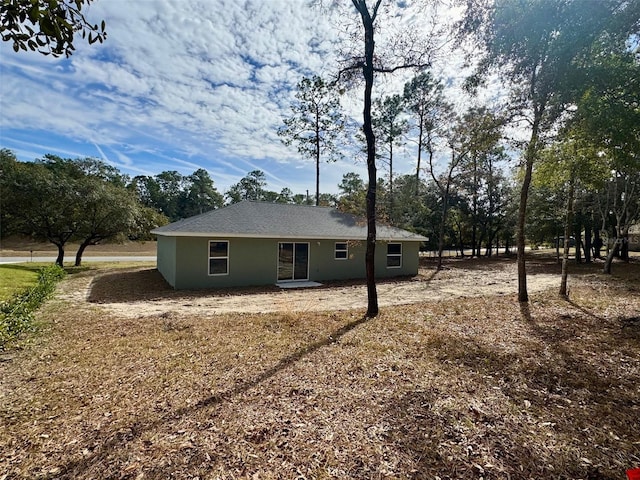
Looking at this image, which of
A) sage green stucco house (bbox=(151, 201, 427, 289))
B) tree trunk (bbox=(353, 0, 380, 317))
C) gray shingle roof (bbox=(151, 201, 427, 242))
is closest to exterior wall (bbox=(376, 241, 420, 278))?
sage green stucco house (bbox=(151, 201, 427, 289))

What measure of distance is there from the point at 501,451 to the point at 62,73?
29.6ft

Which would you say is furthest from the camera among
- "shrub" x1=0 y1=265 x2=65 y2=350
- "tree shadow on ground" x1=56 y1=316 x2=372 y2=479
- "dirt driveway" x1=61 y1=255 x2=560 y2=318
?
"dirt driveway" x1=61 y1=255 x2=560 y2=318

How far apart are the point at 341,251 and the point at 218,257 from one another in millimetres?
5212

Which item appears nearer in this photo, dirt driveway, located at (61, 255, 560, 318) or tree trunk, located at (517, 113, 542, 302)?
tree trunk, located at (517, 113, 542, 302)

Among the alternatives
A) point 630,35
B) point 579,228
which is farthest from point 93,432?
point 579,228

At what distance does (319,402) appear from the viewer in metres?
3.36

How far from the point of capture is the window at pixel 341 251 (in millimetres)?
13477

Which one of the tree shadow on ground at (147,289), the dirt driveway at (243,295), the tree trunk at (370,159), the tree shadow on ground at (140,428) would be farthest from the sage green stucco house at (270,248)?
the tree shadow on ground at (140,428)

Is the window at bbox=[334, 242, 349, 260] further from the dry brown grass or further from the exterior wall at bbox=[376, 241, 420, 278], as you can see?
the dry brown grass

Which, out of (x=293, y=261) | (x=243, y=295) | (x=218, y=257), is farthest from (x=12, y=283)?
(x=293, y=261)

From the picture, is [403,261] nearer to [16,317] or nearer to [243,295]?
[243,295]

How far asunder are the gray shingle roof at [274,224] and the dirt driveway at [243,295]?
2035 mm

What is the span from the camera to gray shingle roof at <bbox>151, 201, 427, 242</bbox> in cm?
1087

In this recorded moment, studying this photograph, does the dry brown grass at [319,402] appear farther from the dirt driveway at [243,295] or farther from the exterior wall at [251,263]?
the exterior wall at [251,263]
